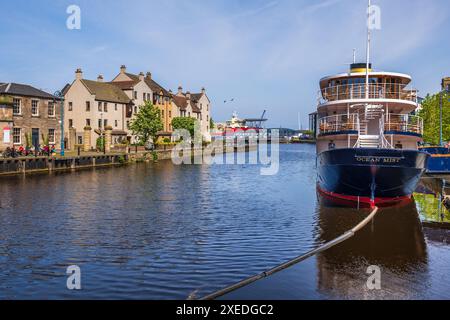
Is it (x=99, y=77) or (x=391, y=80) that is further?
(x=99, y=77)

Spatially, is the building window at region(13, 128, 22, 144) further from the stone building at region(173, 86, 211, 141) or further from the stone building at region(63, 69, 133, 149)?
the stone building at region(173, 86, 211, 141)

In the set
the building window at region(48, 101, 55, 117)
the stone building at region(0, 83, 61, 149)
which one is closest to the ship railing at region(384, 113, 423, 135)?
the stone building at region(0, 83, 61, 149)

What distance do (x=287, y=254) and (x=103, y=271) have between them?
6.47m

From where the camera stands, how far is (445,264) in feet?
45.9

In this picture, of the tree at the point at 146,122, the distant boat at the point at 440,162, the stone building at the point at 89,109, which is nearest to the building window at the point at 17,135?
the stone building at the point at 89,109

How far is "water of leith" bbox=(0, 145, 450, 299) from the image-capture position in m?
12.1

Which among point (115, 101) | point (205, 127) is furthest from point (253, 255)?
point (205, 127)

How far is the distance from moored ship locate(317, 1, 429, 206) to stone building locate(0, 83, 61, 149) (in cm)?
3702

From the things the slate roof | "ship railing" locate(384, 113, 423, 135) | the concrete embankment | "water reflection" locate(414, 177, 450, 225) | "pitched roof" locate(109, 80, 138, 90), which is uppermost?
"pitched roof" locate(109, 80, 138, 90)

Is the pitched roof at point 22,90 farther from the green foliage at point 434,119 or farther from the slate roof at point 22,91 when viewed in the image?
the green foliage at point 434,119
